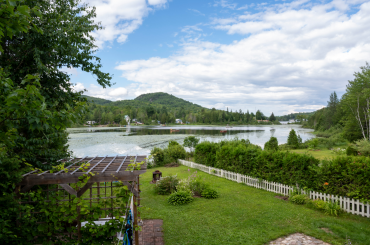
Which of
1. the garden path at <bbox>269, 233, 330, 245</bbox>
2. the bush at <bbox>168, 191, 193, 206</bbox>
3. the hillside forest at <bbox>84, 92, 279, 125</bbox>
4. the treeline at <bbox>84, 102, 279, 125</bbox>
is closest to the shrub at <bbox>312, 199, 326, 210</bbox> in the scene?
the garden path at <bbox>269, 233, 330, 245</bbox>

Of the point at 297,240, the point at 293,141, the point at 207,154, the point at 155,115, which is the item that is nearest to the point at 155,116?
the point at 155,115

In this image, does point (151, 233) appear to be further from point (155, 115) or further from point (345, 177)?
point (155, 115)

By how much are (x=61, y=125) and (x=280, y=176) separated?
1086cm

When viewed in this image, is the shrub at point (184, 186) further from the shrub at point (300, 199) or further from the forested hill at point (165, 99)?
the forested hill at point (165, 99)

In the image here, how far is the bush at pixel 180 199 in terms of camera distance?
9.65 metres

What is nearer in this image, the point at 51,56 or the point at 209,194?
the point at 51,56

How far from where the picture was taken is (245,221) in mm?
7508

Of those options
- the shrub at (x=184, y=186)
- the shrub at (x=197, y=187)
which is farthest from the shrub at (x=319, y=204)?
the shrub at (x=184, y=186)

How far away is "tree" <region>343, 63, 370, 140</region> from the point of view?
3359 cm

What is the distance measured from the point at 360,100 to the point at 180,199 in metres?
39.3

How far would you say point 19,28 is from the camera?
2.83 meters

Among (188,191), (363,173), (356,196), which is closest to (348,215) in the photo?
(356,196)

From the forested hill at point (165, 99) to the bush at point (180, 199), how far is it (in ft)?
519

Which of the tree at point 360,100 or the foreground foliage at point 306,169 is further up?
the tree at point 360,100
